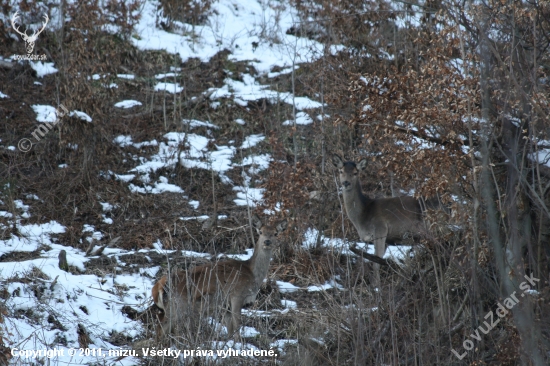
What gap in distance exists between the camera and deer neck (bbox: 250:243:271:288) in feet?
29.0

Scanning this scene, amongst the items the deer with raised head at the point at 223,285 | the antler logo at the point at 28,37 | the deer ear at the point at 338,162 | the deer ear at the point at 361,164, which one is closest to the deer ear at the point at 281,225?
the deer with raised head at the point at 223,285

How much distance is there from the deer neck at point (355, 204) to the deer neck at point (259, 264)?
1866mm

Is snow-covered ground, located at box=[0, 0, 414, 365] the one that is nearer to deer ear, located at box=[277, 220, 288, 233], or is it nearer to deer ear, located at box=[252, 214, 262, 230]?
deer ear, located at box=[252, 214, 262, 230]

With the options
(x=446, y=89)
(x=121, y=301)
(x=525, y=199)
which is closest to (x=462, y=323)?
(x=525, y=199)

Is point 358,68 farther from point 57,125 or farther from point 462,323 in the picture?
point 462,323

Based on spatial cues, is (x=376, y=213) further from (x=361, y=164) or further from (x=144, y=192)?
(x=144, y=192)

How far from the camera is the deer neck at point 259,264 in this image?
29.0ft

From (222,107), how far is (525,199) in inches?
326

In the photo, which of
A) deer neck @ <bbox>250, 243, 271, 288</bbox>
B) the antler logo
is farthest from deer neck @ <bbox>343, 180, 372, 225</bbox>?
the antler logo

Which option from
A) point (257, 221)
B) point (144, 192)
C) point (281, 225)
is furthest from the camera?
point (144, 192)

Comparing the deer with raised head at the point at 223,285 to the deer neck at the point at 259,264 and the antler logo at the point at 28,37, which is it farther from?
the antler logo at the point at 28,37

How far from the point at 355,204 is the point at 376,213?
38 cm

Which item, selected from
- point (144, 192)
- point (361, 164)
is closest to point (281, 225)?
point (361, 164)

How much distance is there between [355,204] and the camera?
1057 centimetres
